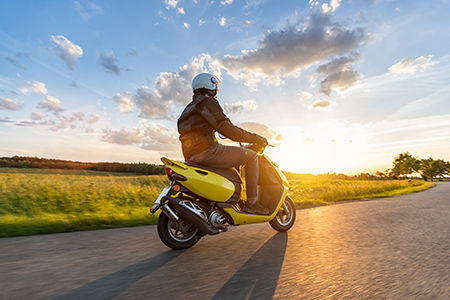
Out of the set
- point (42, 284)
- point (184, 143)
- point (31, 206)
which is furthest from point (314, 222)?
point (31, 206)

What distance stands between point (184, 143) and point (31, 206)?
5184mm

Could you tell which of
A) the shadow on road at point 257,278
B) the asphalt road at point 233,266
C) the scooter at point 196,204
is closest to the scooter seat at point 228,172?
the scooter at point 196,204

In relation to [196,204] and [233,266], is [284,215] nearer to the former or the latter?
[196,204]

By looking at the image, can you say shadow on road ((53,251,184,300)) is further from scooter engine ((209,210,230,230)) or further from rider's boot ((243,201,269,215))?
rider's boot ((243,201,269,215))

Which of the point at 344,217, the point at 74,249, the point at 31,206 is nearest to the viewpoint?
the point at 74,249

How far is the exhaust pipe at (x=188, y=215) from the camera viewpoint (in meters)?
3.45

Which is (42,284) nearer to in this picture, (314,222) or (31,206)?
(314,222)

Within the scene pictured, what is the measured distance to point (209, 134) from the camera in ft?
12.8

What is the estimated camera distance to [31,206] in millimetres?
6848

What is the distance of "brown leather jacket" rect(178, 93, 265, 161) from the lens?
374 cm

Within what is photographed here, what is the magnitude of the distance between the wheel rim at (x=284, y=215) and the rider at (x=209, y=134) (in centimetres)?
68

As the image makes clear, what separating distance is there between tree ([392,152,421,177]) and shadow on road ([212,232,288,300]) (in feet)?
240

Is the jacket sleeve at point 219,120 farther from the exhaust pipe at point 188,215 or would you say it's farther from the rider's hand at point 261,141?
the exhaust pipe at point 188,215

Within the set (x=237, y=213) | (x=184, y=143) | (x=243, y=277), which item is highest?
(x=184, y=143)
